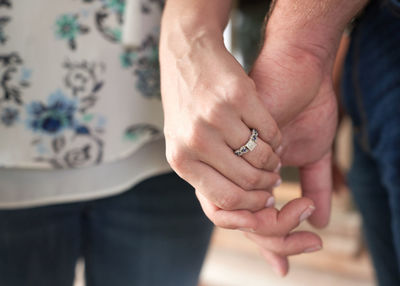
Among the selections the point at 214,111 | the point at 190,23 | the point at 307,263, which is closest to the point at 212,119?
the point at 214,111

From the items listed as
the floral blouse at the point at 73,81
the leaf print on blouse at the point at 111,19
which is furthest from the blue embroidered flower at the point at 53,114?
the leaf print on blouse at the point at 111,19

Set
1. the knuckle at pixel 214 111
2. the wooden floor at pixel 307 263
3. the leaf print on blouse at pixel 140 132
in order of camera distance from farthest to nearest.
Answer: the wooden floor at pixel 307 263 → the leaf print on blouse at pixel 140 132 → the knuckle at pixel 214 111

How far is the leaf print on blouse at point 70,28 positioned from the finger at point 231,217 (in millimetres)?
290

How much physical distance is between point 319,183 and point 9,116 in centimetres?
44

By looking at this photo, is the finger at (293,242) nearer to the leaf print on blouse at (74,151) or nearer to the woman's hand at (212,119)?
the woman's hand at (212,119)

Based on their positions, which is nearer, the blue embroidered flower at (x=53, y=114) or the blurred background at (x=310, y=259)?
the blue embroidered flower at (x=53, y=114)

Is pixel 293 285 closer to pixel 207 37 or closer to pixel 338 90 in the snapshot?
pixel 338 90

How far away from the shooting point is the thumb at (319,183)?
51 centimetres

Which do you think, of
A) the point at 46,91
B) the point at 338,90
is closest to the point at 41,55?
the point at 46,91

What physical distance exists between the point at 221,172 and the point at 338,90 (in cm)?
50

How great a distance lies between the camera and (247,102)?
14.4 inches

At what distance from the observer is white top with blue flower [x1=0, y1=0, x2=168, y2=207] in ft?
1.68

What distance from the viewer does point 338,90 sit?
0.78 meters

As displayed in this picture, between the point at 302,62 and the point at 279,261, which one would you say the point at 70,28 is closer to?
the point at 302,62
